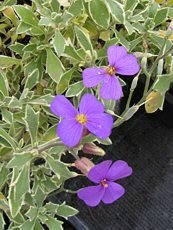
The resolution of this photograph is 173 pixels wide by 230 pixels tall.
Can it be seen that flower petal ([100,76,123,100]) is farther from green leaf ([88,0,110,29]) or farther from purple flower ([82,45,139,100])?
green leaf ([88,0,110,29])

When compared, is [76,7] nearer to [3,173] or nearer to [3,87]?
[3,87]

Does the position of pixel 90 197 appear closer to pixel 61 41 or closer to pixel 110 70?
pixel 110 70

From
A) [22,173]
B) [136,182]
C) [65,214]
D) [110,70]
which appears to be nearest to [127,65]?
[110,70]

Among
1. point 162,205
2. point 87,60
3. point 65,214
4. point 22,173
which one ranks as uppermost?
point 87,60

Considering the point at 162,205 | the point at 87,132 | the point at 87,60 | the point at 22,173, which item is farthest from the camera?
the point at 162,205

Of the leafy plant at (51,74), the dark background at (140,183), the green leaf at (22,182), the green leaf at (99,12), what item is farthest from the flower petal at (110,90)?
the dark background at (140,183)


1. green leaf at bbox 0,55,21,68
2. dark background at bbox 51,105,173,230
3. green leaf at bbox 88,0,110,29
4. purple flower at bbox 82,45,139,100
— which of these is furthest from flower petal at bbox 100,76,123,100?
dark background at bbox 51,105,173,230

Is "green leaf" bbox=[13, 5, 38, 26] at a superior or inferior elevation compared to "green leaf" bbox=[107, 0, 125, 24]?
inferior
